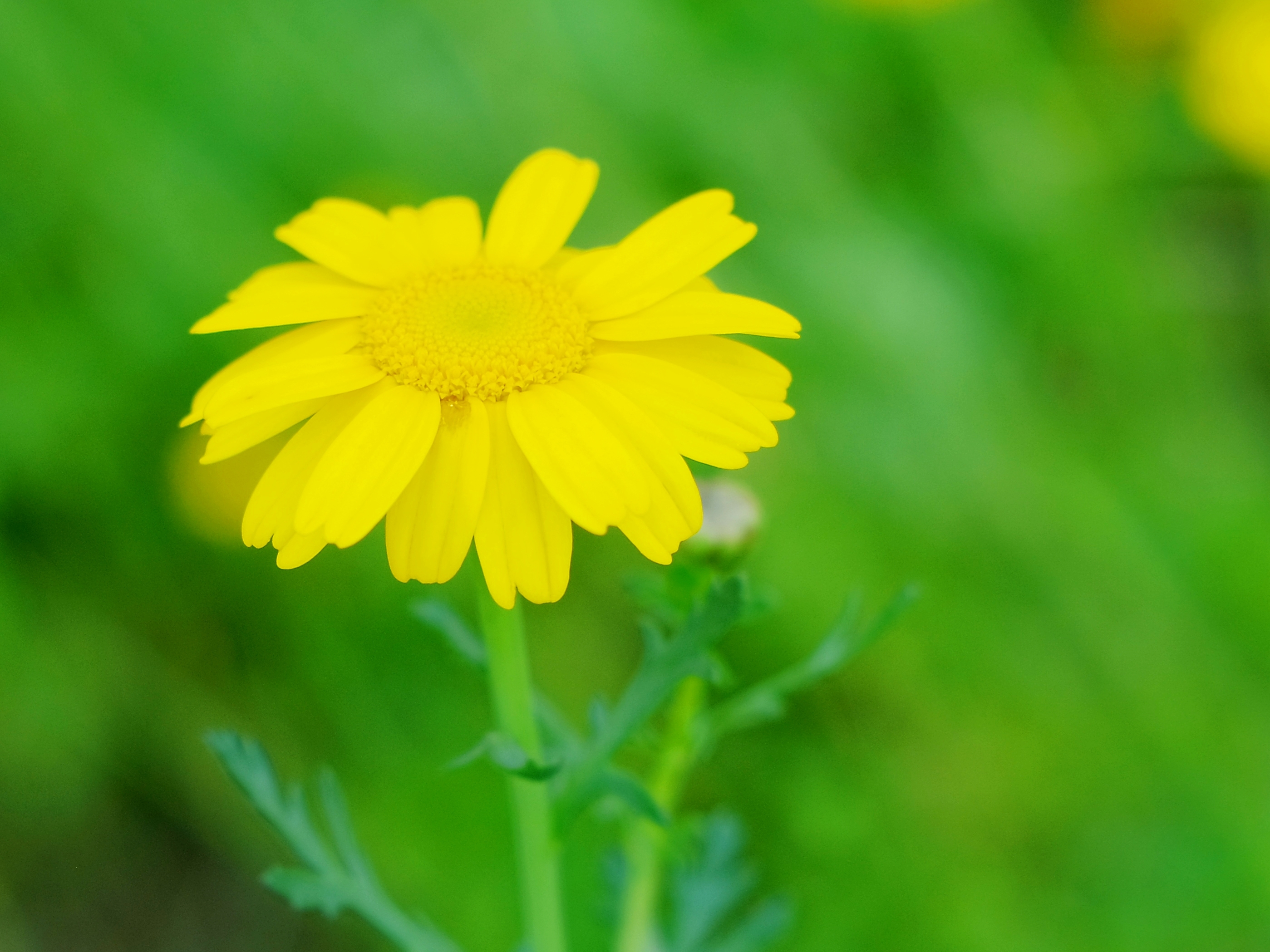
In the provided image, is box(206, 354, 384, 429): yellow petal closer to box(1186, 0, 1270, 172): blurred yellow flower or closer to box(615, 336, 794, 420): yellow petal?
box(615, 336, 794, 420): yellow petal

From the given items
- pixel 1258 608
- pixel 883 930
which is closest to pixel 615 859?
pixel 883 930

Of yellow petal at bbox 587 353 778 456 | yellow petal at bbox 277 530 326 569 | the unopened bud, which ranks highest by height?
yellow petal at bbox 277 530 326 569

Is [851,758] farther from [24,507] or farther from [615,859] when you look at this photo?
[24,507]

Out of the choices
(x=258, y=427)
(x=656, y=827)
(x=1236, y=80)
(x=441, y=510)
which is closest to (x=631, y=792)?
(x=656, y=827)

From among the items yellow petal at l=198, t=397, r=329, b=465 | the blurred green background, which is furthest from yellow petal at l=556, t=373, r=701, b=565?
the blurred green background

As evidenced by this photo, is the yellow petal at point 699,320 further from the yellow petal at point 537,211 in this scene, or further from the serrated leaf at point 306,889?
the serrated leaf at point 306,889

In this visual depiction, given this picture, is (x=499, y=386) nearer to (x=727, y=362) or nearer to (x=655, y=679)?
(x=727, y=362)
